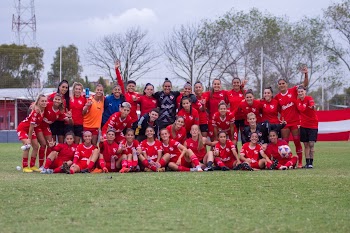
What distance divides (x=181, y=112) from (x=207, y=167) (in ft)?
4.43

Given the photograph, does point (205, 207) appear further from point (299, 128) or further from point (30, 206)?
A: point (299, 128)

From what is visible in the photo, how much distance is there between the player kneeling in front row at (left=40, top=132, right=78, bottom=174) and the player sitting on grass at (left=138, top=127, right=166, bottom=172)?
4.38 ft

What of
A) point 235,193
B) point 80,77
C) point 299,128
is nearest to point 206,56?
point 80,77

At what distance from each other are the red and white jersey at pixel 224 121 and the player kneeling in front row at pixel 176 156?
3.78 feet

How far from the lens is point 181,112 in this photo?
13.1m

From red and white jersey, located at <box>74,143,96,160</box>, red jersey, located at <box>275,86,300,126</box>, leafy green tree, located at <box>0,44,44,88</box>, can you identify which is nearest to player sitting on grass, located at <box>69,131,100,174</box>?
red and white jersey, located at <box>74,143,96,160</box>

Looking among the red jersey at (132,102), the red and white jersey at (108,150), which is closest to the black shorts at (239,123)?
the red jersey at (132,102)

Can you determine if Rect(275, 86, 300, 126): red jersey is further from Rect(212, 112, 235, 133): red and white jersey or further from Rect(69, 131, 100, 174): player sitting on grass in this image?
Rect(69, 131, 100, 174): player sitting on grass

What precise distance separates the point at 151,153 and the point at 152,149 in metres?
0.08

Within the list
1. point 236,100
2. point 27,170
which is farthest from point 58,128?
point 236,100

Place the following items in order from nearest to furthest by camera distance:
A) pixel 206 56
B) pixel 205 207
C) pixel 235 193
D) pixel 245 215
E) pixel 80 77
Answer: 1. pixel 245 215
2. pixel 205 207
3. pixel 235 193
4. pixel 206 56
5. pixel 80 77

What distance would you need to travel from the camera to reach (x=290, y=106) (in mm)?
13359

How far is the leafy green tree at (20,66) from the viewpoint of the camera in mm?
37594

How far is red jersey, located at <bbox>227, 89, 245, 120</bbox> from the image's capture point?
13.6 m
